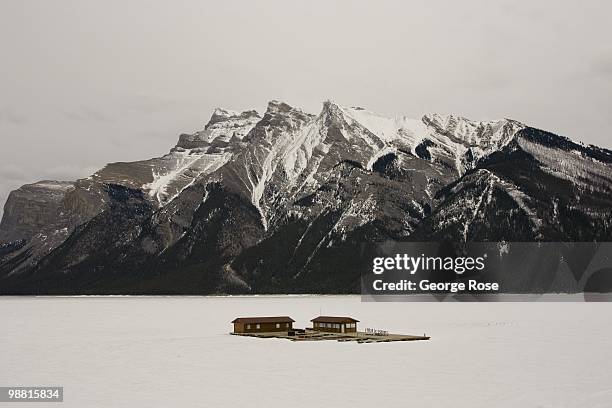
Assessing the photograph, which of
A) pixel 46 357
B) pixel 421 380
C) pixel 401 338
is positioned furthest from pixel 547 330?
pixel 46 357

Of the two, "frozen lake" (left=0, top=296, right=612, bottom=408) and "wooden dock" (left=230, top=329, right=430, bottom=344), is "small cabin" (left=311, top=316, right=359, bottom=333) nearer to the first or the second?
"wooden dock" (left=230, top=329, right=430, bottom=344)

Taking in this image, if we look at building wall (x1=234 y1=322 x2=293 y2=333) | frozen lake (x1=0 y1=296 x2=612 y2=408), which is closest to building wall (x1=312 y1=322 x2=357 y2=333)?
building wall (x1=234 y1=322 x2=293 y2=333)

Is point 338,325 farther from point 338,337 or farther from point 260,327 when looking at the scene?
point 260,327

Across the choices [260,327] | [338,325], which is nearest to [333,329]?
[338,325]

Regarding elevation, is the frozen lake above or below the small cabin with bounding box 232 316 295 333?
below

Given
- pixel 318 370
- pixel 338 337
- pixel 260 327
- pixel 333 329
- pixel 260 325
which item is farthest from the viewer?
pixel 260 325

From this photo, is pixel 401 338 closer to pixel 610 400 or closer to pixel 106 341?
pixel 106 341

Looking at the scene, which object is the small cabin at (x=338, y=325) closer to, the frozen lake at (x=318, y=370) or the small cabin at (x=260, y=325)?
the small cabin at (x=260, y=325)
